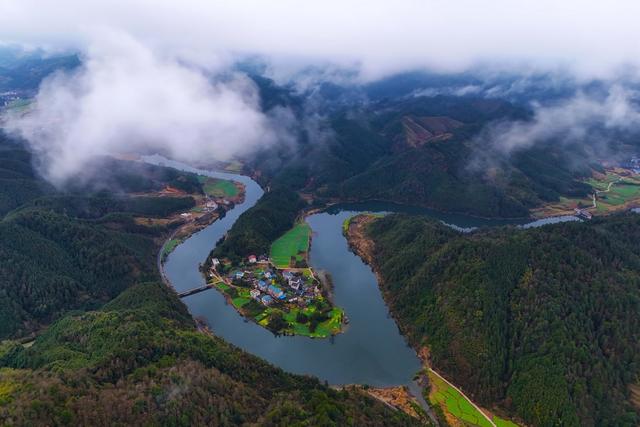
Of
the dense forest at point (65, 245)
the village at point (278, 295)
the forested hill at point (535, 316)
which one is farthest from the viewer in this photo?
the village at point (278, 295)

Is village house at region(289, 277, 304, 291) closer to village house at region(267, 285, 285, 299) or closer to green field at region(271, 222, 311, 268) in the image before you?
village house at region(267, 285, 285, 299)

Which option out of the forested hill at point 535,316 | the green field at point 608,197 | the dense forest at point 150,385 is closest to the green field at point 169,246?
the dense forest at point 150,385

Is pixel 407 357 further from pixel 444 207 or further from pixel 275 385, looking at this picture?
pixel 444 207

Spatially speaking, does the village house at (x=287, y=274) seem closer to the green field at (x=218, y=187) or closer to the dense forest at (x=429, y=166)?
the dense forest at (x=429, y=166)

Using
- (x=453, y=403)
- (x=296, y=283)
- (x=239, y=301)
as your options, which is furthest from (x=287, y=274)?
(x=453, y=403)

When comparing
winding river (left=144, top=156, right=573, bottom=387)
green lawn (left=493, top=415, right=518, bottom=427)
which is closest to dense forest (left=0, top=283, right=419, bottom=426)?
winding river (left=144, top=156, right=573, bottom=387)
